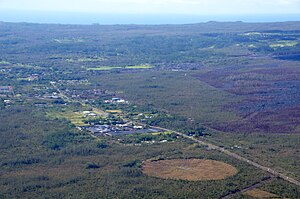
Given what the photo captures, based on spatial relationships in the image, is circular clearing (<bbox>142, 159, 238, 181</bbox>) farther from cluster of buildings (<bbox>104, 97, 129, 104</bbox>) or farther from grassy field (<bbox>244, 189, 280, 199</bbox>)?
cluster of buildings (<bbox>104, 97, 129, 104</bbox>)

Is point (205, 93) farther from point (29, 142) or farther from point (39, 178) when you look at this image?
point (39, 178)

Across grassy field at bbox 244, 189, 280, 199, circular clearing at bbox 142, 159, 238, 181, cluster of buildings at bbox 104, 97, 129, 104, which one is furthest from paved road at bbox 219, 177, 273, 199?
cluster of buildings at bbox 104, 97, 129, 104

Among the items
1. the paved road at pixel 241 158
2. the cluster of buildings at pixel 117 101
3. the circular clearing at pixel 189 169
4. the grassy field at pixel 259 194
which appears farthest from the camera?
the cluster of buildings at pixel 117 101

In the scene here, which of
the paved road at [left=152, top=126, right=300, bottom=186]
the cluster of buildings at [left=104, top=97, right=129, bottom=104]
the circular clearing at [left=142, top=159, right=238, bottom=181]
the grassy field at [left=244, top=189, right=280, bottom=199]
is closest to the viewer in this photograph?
the grassy field at [left=244, top=189, right=280, bottom=199]

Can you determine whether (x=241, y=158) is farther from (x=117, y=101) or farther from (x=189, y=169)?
(x=117, y=101)

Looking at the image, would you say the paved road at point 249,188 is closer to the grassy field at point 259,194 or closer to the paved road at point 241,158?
the grassy field at point 259,194

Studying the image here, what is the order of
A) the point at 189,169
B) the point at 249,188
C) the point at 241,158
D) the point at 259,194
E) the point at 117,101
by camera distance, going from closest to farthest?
the point at 259,194
the point at 249,188
the point at 189,169
the point at 241,158
the point at 117,101

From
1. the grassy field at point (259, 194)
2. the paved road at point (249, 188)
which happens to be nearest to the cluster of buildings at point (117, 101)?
the paved road at point (249, 188)

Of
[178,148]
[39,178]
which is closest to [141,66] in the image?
[178,148]

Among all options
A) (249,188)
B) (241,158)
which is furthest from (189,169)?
(249,188)
